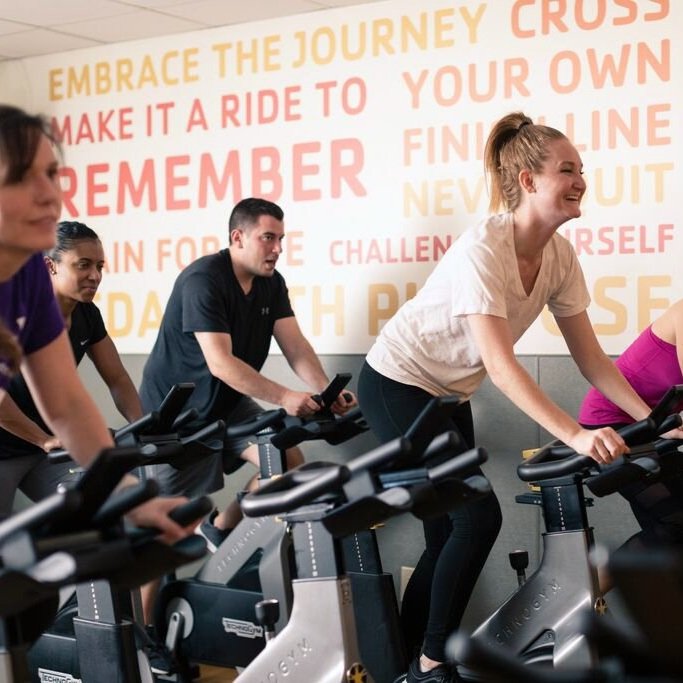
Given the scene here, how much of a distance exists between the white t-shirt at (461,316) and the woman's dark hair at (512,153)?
0.30 ft

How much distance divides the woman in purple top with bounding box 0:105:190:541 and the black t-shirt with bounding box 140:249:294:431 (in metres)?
1.96

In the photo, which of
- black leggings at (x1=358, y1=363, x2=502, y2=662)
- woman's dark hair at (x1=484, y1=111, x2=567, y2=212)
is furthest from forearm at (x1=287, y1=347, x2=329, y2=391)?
woman's dark hair at (x1=484, y1=111, x2=567, y2=212)

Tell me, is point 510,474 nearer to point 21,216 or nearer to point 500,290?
point 500,290

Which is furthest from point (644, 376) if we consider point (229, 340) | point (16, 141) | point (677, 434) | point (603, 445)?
point (16, 141)

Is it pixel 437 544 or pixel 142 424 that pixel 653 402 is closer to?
pixel 437 544

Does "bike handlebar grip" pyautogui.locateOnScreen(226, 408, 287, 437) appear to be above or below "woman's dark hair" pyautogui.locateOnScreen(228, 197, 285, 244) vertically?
below

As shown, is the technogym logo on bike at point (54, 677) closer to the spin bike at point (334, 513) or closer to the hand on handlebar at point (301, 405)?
the spin bike at point (334, 513)

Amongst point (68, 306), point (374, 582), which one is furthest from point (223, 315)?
point (374, 582)

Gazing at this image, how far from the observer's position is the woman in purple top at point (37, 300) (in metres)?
1.80

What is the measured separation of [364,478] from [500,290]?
1023 mm

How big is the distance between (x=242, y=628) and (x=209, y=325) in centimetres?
103

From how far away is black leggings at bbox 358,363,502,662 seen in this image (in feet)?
10.6

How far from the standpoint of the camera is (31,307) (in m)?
2.02

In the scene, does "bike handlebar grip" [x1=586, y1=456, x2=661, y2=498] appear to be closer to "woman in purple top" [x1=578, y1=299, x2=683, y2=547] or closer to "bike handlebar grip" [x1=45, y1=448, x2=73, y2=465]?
"woman in purple top" [x1=578, y1=299, x2=683, y2=547]
